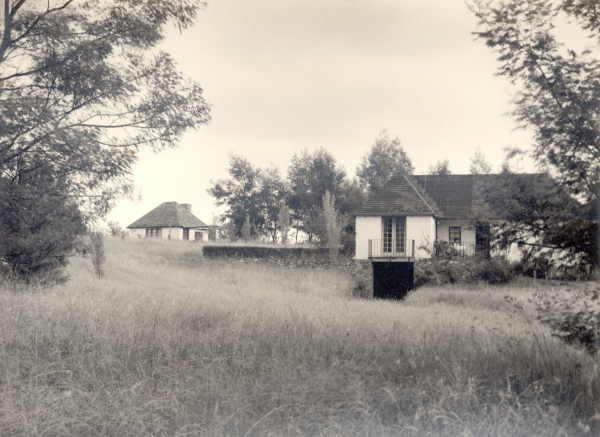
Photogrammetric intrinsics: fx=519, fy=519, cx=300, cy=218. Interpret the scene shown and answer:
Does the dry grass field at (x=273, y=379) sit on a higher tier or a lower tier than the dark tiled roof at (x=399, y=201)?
lower

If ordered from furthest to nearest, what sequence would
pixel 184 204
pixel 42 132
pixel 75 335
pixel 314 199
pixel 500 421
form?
pixel 184 204 → pixel 314 199 → pixel 42 132 → pixel 75 335 → pixel 500 421

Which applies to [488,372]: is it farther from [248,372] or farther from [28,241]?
[28,241]

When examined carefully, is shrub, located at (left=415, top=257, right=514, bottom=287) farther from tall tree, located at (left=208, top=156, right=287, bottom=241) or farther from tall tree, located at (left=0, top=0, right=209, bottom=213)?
tall tree, located at (left=208, top=156, right=287, bottom=241)

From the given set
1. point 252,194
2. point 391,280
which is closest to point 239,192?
point 252,194

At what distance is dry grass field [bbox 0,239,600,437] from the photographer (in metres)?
4.14

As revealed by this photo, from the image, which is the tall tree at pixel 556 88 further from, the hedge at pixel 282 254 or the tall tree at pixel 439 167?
the tall tree at pixel 439 167

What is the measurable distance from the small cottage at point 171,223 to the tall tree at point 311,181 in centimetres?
1310

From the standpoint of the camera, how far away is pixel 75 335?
6352 millimetres

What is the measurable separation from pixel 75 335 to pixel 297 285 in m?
14.6

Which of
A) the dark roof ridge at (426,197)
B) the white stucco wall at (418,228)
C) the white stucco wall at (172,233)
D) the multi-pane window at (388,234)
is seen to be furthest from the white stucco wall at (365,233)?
the white stucco wall at (172,233)

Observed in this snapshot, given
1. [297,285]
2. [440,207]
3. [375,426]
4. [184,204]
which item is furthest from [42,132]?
[184,204]

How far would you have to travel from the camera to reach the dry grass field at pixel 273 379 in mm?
4137

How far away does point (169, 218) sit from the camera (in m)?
60.6

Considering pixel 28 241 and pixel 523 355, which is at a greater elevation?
pixel 28 241
